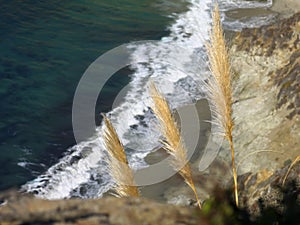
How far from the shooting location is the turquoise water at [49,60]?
9.78 m

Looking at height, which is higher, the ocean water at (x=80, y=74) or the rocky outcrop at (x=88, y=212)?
the rocky outcrop at (x=88, y=212)

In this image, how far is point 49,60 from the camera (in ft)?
46.5

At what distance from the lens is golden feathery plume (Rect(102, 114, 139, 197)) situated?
363 cm

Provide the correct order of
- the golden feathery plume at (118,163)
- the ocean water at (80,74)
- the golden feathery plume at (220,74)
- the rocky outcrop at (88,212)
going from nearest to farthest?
the rocky outcrop at (88,212) < the golden feathery plume at (118,163) < the golden feathery plume at (220,74) < the ocean water at (80,74)

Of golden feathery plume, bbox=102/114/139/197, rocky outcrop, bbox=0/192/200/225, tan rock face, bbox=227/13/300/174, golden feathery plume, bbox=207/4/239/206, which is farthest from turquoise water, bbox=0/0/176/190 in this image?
rocky outcrop, bbox=0/192/200/225

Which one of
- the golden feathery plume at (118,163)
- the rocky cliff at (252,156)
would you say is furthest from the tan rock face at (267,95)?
the golden feathery plume at (118,163)

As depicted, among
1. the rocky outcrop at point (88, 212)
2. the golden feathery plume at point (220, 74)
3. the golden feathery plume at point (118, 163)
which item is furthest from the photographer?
the golden feathery plume at point (220, 74)

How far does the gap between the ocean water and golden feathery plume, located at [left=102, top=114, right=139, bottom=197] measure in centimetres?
189

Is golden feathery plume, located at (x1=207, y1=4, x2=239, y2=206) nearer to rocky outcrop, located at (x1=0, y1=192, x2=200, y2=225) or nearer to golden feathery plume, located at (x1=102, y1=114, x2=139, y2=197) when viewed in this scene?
golden feathery plume, located at (x1=102, y1=114, x2=139, y2=197)

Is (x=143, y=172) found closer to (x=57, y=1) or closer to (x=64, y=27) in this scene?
(x=64, y=27)

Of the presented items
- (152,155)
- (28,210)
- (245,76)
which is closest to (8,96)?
(152,155)

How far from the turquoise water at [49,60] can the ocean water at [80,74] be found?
2 centimetres

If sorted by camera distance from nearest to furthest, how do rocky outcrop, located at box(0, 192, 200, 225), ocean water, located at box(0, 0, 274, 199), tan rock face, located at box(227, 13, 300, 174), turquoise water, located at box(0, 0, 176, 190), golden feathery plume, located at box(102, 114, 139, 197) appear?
rocky outcrop, located at box(0, 192, 200, 225), golden feathery plume, located at box(102, 114, 139, 197), tan rock face, located at box(227, 13, 300, 174), ocean water, located at box(0, 0, 274, 199), turquoise water, located at box(0, 0, 176, 190)

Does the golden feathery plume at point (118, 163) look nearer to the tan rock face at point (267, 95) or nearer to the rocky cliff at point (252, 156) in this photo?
the rocky cliff at point (252, 156)
